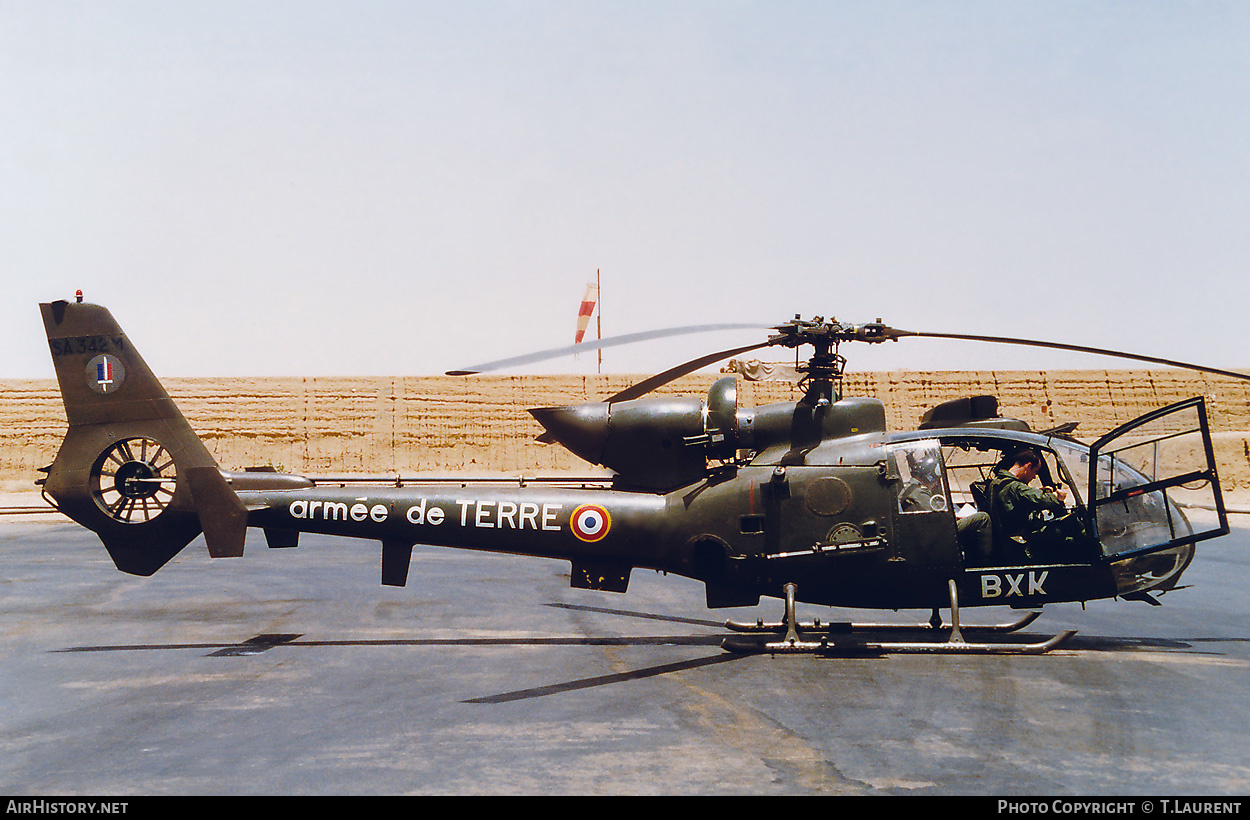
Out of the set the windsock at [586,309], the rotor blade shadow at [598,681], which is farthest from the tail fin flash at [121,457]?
the windsock at [586,309]

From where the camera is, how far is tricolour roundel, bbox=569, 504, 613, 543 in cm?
1042

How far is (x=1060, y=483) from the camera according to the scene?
1035cm

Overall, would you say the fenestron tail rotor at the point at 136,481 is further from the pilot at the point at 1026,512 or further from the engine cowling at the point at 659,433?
the pilot at the point at 1026,512

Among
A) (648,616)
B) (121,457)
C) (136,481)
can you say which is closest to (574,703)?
(648,616)

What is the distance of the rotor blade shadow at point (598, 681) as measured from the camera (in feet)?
27.9

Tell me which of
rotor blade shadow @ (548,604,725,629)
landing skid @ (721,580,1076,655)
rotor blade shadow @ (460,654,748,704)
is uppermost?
landing skid @ (721,580,1076,655)

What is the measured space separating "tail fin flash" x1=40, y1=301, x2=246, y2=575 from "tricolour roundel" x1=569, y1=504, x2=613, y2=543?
4.33 metres

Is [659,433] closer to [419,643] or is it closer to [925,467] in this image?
[925,467]

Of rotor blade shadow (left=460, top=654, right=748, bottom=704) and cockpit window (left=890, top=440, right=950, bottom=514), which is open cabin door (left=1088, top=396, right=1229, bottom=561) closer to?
cockpit window (left=890, top=440, right=950, bottom=514)

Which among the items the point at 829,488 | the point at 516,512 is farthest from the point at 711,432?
the point at 516,512

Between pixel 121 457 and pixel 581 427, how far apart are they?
609 cm

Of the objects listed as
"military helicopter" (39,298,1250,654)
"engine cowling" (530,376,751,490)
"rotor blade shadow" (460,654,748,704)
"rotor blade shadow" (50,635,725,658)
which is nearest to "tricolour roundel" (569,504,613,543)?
"military helicopter" (39,298,1250,654)

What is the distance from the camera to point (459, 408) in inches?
1663
